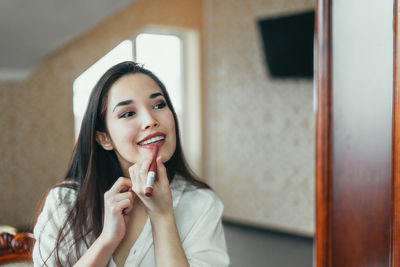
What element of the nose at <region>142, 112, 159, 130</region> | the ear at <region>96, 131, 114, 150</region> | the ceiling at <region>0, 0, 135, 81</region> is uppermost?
the ceiling at <region>0, 0, 135, 81</region>

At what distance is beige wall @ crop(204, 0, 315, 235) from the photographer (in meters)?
3.86

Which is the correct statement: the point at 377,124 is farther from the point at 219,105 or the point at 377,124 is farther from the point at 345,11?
the point at 219,105

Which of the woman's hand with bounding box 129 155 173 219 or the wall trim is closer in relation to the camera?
the woman's hand with bounding box 129 155 173 219

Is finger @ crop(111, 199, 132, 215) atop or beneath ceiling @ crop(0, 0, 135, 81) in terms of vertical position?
beneath

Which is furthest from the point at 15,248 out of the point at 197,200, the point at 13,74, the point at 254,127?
the point at 254,127

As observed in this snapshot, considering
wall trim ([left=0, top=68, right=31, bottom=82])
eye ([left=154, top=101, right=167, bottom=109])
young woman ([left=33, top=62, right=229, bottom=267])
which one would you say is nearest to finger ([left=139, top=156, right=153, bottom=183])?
young woman ([left=33, top=62, right=229, bottom=267])

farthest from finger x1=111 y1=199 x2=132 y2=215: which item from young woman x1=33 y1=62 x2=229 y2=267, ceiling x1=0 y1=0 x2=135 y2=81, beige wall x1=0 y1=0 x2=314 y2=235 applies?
beige wall x1=0 y1=0 x2=314 y2=235

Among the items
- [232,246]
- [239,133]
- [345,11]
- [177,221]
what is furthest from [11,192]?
[345,11]

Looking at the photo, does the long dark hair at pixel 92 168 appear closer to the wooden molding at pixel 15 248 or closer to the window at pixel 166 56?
the wooden molding at pixel 15 248

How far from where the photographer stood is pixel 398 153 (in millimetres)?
1044

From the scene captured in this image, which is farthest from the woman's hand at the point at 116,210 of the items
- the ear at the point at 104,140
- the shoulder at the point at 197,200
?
the shoulder at the point at 197,200

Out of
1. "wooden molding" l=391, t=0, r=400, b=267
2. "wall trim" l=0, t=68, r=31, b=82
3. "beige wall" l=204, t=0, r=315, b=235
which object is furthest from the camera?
"beige wall" l=204, t=0, r=315, b=235

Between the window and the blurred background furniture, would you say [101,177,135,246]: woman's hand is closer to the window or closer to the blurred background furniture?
the blurred background furniture

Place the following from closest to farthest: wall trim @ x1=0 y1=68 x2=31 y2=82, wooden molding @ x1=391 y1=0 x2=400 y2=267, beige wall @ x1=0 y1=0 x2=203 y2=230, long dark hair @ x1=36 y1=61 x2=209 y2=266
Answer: long dark hair @ x1=36 y1=61 x2=209 y2=266 → wooden molding @ x1=391 y1=0 x2=400 y2=267 → wall trim @ x1=0 y1=68 x2=31 y2=82 → beige wall @ x1=0 y1=0 x2=203 y2=230
